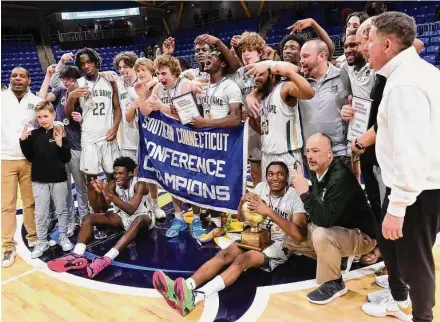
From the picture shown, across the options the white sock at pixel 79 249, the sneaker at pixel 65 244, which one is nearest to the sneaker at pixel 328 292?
the white sock at pixel 79 249

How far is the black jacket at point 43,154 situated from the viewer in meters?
3.86

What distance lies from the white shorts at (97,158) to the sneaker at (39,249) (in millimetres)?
803

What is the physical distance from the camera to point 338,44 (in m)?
13.4

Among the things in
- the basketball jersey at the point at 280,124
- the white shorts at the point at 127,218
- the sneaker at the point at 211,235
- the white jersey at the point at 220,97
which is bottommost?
the sneaker at the point at 211,235

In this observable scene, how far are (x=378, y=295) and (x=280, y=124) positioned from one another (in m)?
1.47

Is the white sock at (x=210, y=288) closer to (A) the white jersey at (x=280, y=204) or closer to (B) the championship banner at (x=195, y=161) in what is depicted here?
(A) the white jersey at (x=280, y=204)

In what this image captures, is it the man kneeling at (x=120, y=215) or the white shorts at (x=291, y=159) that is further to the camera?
the man kneeling at (x=120, y=215)

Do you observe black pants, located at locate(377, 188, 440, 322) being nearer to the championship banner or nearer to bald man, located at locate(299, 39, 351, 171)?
bald man, located at locate(299, 39, 351, 171)

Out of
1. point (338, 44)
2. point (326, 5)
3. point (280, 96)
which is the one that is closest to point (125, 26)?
point (326, 5)

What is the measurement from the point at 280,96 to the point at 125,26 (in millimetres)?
20285

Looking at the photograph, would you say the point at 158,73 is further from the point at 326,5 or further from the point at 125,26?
the point at 125,26

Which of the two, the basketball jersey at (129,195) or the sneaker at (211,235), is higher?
the basketball jersey at (129,195)

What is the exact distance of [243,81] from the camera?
13.5 ft

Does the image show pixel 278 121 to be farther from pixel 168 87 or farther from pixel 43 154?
pixel 43 154
